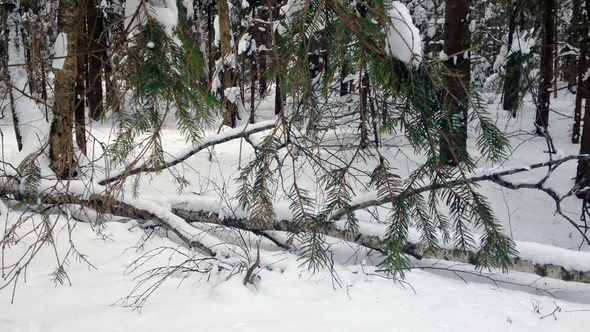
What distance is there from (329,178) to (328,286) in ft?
6.30

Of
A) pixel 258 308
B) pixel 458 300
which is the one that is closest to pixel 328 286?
pixel 258 308

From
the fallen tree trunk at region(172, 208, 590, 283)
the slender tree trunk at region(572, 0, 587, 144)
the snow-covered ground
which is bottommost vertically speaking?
the snow-covered ground

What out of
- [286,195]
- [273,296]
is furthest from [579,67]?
→ [273,296]

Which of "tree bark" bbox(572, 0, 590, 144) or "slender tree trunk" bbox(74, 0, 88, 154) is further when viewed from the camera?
"tree bark" bbox(572, 0, 590, 144)

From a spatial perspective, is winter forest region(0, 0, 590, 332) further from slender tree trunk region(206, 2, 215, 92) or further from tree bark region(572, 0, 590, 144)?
tree bark region(572, 0, 590, 144)

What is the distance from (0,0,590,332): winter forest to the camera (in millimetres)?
1417

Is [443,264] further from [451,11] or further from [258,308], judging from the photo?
[451,11]

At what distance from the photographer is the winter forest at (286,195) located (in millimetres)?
1417

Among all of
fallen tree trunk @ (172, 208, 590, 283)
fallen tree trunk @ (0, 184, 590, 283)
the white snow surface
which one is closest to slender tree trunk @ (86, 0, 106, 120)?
the white snow surface

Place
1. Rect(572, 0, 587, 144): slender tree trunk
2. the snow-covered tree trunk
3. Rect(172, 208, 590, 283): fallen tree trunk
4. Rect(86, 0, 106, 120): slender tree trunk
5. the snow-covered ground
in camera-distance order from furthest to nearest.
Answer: Rect(572, 0, 587, 144): slender tree trunk < the snow-covered tree trunk < Rect(172, 208, 590, 283): fallen tree trunk < the snow-covered ground < Rect(86, 0, 106, 120): slender tree trunk

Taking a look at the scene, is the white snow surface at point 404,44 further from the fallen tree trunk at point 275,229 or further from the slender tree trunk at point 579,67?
the slender tree trunk at point 579,67

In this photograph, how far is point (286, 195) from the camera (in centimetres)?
385

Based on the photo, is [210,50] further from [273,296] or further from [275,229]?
[273,296]

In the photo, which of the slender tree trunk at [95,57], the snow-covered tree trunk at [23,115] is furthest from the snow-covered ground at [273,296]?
the snow-covered tree trunk at [23,115]
